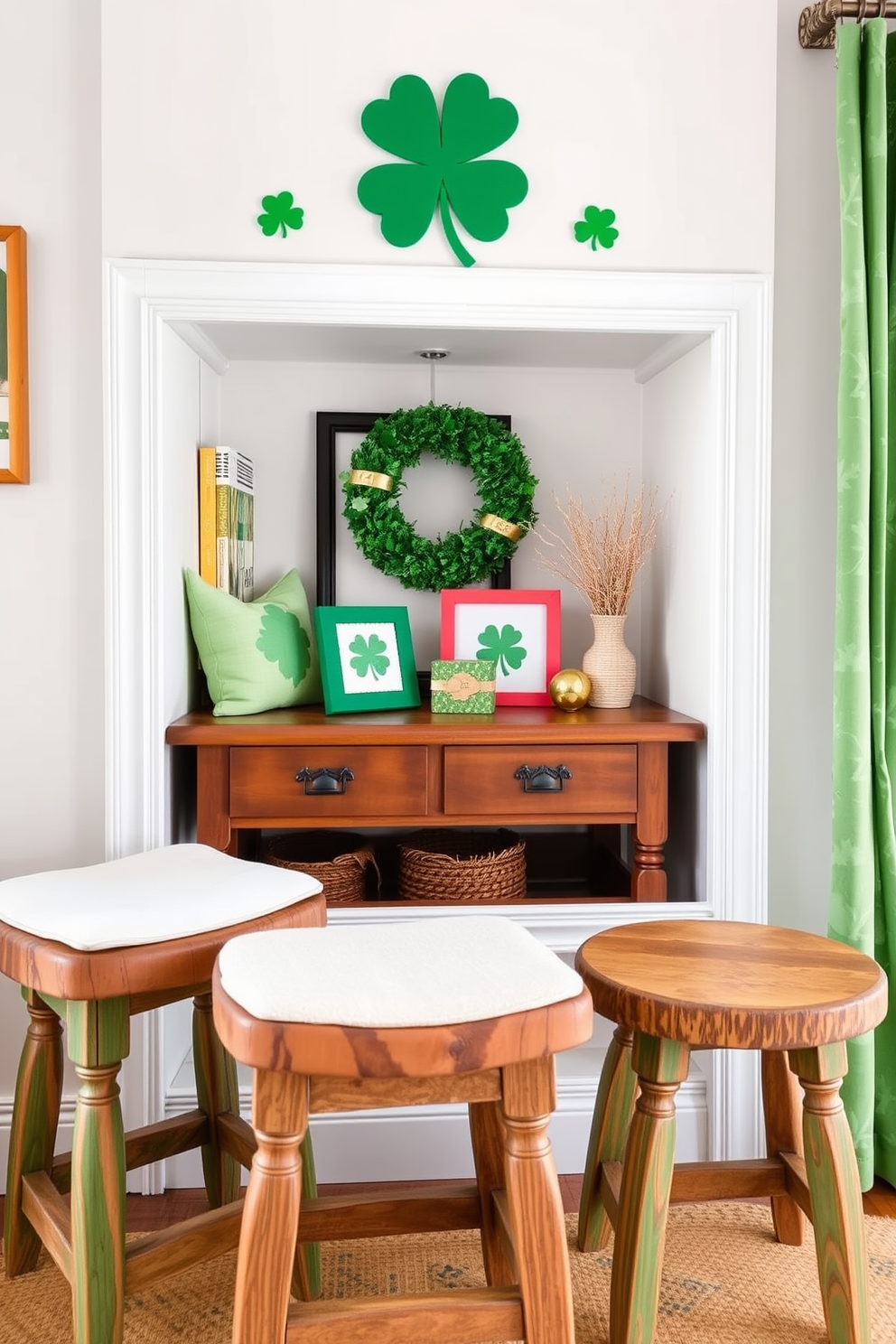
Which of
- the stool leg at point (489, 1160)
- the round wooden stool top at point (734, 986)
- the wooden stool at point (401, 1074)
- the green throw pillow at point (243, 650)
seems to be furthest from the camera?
the green throw pillow at point (243, 650)

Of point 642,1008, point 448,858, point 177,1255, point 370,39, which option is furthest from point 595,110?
point 177,1255

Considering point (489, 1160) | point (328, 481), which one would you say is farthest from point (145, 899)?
point (328, 481)

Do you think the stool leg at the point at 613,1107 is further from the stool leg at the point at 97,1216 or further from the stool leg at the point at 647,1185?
the stool leg at the point at 97,1216

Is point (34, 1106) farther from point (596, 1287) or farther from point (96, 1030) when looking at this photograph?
point (596, 1287)

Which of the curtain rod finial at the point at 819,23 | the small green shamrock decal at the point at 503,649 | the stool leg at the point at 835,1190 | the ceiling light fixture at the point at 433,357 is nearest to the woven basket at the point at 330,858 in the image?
the small green shamrock decal at the point at 503,649

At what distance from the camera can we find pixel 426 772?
2.00 metres

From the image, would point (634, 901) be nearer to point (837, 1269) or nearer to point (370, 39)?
point (837, 1269)

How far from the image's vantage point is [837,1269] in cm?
143

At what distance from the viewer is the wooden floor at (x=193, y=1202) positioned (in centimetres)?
A: 191

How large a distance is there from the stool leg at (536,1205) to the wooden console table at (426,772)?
83 centimetres

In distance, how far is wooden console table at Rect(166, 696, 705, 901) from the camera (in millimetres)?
1968

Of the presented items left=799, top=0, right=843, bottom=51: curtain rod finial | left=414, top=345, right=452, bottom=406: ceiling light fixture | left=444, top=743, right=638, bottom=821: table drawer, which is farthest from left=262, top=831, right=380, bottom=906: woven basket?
left=799, top=0, right=843, bottom=51: curtain rod finial

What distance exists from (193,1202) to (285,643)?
41.3 inches

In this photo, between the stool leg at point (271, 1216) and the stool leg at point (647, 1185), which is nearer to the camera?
the stool leg at point (271, 1216)
